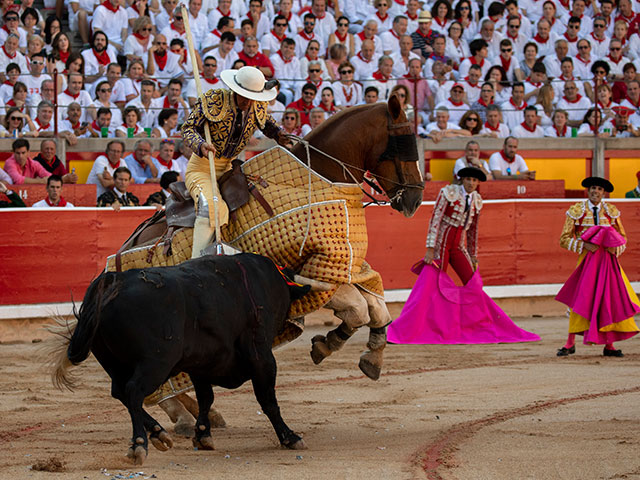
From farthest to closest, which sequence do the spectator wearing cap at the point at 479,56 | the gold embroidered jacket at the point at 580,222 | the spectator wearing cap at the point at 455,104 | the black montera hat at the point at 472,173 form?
the spectator wearing cap at the point at 479,56 < the spectator wearing cap at the point at 455,104 < the black montera hat at the point at 472,173 < the gold embroidered jacket at the point at 580,222

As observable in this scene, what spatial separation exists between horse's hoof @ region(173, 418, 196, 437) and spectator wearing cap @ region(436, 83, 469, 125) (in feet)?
24.8

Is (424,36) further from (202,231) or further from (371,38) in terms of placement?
(202,231)

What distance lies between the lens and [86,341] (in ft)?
14.5

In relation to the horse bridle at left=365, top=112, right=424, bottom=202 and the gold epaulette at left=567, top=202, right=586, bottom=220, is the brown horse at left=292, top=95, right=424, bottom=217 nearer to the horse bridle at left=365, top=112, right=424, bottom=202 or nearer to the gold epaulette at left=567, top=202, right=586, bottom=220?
the horse bridle at left=365, top=112, right=424, bottom=202

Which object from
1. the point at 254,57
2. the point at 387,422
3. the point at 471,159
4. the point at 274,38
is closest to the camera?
the point at 387,422

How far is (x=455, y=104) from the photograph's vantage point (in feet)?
42.2

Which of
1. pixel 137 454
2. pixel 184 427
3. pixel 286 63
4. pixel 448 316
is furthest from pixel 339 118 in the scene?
pixel 286 63

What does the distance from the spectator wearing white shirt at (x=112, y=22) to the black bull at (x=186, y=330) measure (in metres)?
7.25

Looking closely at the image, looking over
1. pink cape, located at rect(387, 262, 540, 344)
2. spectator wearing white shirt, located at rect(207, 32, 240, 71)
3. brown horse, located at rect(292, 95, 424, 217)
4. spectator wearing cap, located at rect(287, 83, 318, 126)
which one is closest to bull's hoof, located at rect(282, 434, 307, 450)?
brown horse, located at rect(292, 95, 424, 217)

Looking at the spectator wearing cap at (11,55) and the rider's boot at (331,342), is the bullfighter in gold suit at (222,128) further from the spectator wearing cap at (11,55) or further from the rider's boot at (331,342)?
the spectator wearing cap at (11,55)

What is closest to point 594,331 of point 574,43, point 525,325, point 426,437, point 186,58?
point 525,325

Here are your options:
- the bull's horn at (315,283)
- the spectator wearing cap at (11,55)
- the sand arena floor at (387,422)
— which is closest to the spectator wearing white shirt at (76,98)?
the spectator wearing cap at (11,55)

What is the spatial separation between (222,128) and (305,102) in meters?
6.08

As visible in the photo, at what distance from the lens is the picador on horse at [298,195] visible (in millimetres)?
5539
